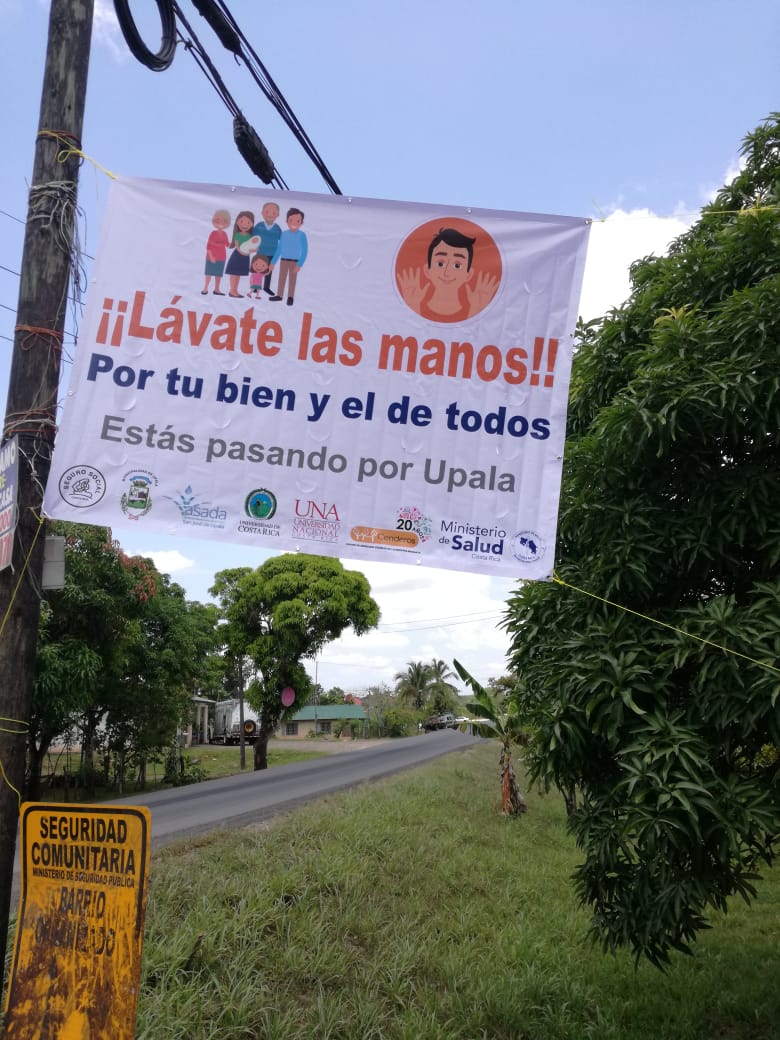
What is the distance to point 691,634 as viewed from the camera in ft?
11.8

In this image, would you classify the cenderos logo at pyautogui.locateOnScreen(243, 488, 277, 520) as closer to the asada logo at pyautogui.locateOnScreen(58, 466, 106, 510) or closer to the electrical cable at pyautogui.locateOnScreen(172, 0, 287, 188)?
the asada logo at pyautogui.locateOnScreen(58, 466, 106, 510)

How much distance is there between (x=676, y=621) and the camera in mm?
3977

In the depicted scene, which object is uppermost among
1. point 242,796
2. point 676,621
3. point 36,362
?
point 36,362

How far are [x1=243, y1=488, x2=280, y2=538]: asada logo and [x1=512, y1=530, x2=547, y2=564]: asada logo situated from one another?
3.43ft

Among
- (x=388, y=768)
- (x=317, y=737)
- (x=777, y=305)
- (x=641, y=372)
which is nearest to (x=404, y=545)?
(x=641, y=372)

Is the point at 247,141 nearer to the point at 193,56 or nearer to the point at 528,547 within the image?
the point at 193,56

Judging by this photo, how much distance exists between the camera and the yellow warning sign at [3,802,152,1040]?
287 cm

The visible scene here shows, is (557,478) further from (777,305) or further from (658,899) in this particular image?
(658,899)

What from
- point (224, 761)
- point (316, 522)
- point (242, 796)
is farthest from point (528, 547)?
A: point (224, 761)

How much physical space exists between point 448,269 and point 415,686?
74686 mm

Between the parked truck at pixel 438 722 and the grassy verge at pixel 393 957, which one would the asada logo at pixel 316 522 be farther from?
the parked truck at pixel 438 722

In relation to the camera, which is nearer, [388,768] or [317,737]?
[388,768]

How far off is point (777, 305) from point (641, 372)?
2.26 feet

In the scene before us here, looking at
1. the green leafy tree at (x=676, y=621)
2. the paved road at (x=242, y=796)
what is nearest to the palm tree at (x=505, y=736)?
the paved road at (x=242, y=796)
